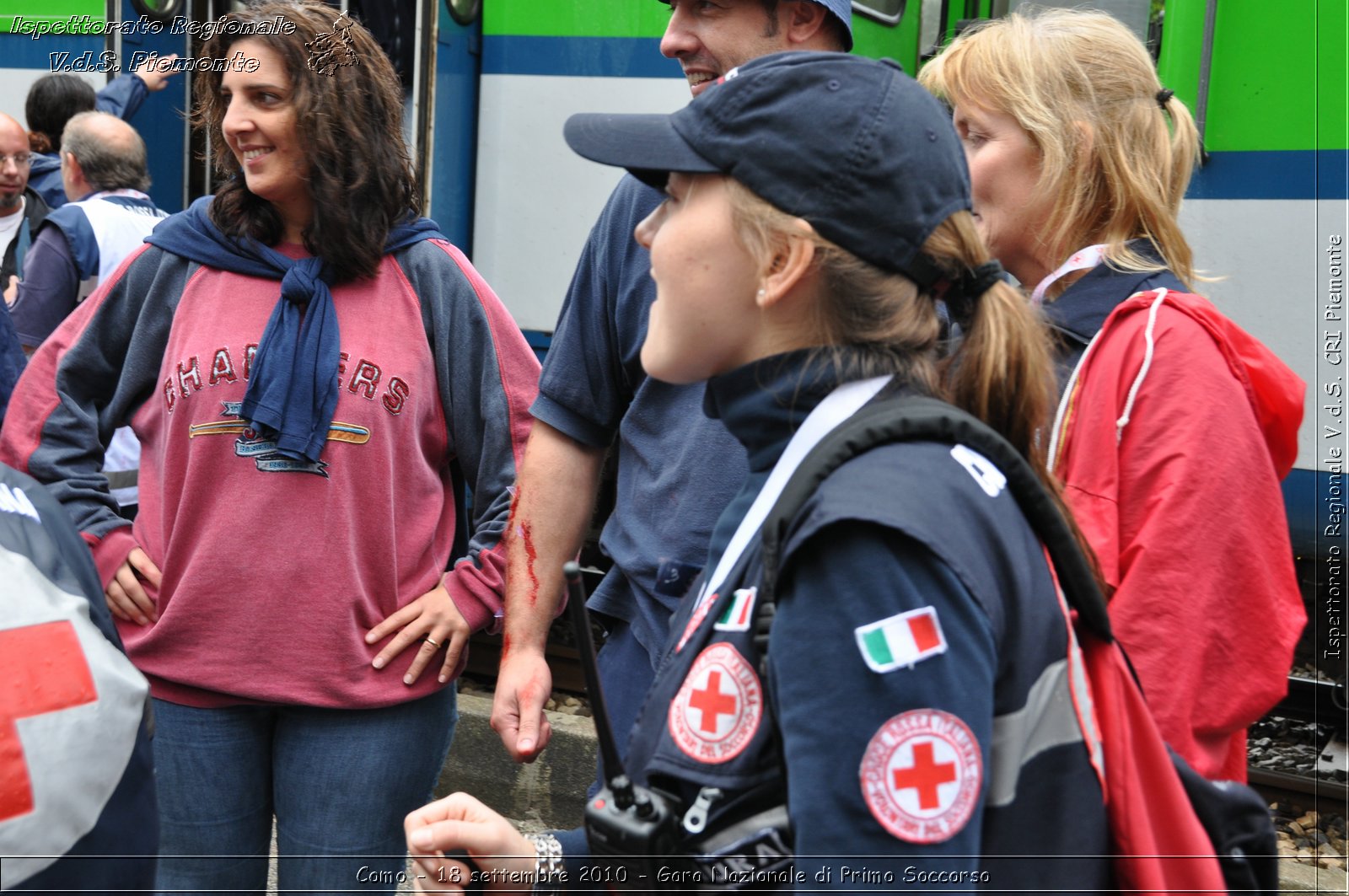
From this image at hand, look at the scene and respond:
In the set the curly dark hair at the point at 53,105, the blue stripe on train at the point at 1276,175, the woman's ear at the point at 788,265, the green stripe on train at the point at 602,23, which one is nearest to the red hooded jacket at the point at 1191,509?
the woman's ear at the point at 788,265

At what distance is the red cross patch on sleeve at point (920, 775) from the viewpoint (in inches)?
41.6

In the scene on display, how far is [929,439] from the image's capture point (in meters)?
1.18

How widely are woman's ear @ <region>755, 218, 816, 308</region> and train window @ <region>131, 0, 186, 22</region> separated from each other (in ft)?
16.3

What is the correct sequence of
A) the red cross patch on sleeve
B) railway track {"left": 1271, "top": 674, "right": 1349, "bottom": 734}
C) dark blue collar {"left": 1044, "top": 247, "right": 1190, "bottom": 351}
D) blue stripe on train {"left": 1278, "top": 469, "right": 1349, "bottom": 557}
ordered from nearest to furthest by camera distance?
the red cross patch on sleeve → dark blue collar {"left": 1044, "top": 247, "right": 1190, "bottom": 351} → blue stripe on train {"left": 1278, "top": 469, "right": 1349, "bottom": 557} → railway track {"left": 1271, "top": 674, "right": 1349, "bottom": 734}

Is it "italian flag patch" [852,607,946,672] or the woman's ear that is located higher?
the woman's ear

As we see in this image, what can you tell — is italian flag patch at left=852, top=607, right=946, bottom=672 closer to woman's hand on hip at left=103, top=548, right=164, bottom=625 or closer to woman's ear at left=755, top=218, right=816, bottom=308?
woman's ear at left=755, top=218, right=816, bottom=308

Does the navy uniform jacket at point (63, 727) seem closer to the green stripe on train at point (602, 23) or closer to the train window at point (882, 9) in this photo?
the green stripe on train at point (602, 23)

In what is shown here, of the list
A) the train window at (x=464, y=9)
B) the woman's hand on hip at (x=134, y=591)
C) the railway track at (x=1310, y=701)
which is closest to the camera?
the woman's hand on hip at (x=134, y=591)

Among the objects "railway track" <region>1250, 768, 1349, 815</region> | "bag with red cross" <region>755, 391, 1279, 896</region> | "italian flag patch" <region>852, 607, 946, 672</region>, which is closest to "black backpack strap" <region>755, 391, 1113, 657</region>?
"bag with red cross" <region>755, 391, 1279, 896</region>

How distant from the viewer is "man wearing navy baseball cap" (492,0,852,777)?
6.88 ft

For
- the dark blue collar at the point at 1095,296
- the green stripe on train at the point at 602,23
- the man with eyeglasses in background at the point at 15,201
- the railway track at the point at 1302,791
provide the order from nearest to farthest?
1. the dark blue collar at the point at 1095,296
2. the railway track at the point at 1302,791
3. the green stripe on train at the point at 602,23
4. the man with eyeglasses in background at the point at 15,201

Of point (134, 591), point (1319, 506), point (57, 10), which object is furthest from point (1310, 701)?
point (57, 10)

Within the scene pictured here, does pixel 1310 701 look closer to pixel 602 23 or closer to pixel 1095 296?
pixel 1095 296

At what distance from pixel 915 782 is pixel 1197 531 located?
0.83 meters
